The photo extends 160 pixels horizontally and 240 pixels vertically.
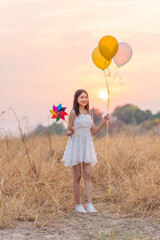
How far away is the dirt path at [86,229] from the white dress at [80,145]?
707 millimetres

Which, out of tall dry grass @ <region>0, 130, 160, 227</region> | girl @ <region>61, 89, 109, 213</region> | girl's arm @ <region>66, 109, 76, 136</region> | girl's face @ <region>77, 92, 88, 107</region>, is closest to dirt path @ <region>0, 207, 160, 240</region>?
tall dry grass @ <region>0, 130, 160, 227</region>

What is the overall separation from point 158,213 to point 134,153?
84.6 inches

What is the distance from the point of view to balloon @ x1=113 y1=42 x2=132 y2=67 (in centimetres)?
540

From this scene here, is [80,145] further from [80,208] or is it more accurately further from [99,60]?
[99,60]

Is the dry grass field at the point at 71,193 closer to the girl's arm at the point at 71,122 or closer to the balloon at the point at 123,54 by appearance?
the girl's arm at the point at 71,122

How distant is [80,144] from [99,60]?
1.43 metres

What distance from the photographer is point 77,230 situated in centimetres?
397

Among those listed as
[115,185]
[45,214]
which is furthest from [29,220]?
[115,185]

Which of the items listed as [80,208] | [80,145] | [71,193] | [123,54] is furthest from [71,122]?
[123,54]

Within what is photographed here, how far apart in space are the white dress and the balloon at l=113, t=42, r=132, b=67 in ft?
4.32

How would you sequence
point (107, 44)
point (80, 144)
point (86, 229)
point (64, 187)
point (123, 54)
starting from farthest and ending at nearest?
point (64, 187) < point (123, 54) < point (107, 44) < point (80, 144) < point (86, 229)

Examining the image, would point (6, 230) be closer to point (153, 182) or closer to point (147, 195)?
point (147, 195)

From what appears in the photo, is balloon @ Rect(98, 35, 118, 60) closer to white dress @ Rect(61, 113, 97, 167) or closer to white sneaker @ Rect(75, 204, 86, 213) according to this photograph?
white dress @ Rect(61, 113, 97, 167)

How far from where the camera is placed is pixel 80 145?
4.57m
